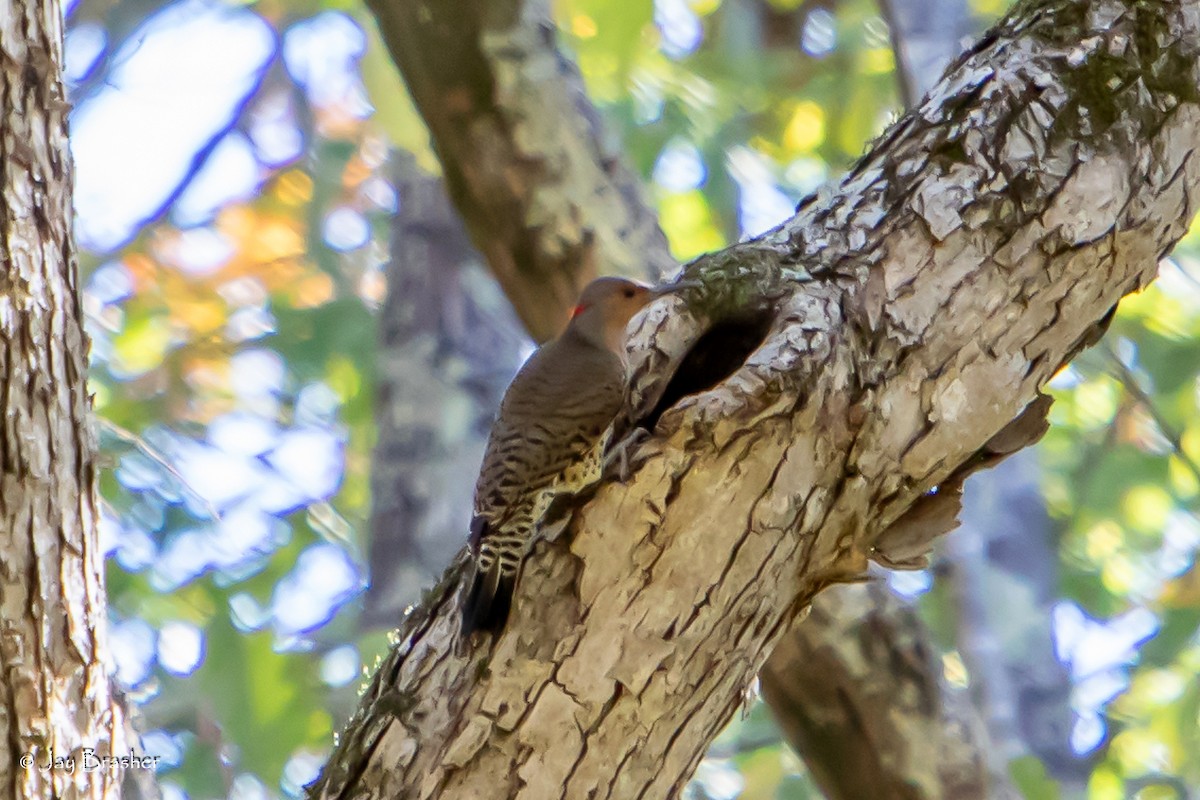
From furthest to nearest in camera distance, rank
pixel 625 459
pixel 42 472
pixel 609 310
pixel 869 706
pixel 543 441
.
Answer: pixel 869 706 < pixel 609 310 < pixel 543 441 < pixel 625 459 < pixel 42 472

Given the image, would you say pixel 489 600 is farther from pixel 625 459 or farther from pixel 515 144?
pixel 515 144

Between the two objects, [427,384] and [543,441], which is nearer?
[543,441]

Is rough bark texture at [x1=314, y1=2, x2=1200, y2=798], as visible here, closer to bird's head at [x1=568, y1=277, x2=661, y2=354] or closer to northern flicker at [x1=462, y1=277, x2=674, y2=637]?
northern flicker at [x1=462, y1=277, x2=674, y2=637]

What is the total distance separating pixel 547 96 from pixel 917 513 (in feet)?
6.46

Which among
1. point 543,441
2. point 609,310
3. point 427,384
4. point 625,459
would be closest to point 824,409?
point 625,459

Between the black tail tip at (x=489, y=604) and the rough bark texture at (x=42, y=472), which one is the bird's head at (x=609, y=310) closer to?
the black tail tip at (x=489, y=604)

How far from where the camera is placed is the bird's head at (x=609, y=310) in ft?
11.8

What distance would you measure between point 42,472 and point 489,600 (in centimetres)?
84

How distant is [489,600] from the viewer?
2.60m

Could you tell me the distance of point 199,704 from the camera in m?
Answer: 4.82

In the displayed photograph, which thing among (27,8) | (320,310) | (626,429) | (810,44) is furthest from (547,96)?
(810,44)

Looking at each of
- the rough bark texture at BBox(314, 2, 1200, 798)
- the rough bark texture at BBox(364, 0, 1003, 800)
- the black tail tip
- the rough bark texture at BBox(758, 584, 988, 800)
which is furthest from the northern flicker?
the rough bark texture at BBox(364, 0, 1003, 800)

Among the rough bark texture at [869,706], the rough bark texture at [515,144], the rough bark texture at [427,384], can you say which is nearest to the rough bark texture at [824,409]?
the rough bark texture at [869,706]

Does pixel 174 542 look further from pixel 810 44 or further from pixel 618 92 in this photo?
pixel 810 44
